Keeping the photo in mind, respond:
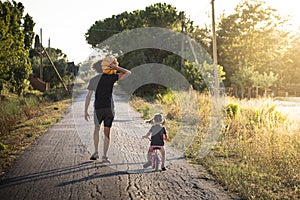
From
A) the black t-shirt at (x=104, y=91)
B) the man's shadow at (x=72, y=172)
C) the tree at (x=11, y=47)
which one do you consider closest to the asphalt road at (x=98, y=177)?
the man's shadow at (x=72, y=172)

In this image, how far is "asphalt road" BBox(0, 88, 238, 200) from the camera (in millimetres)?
4672

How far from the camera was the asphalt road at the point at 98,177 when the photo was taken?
184 inches

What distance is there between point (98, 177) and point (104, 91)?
161 cm

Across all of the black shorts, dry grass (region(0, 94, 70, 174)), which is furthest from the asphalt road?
the black shorts

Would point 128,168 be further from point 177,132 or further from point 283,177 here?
point 177,132

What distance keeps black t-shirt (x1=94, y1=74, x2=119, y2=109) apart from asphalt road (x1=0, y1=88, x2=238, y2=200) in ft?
3.68

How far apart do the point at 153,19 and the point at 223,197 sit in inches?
1090

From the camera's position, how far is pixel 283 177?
574cm

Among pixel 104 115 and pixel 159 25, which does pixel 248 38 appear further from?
pixel 104 115

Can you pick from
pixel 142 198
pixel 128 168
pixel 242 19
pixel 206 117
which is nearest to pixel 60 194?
pixel 142 198

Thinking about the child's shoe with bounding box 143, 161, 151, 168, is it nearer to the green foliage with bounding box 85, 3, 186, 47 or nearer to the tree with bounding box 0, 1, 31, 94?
the tree with bounding box 0, 1, 31, 94

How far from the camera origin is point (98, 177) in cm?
544

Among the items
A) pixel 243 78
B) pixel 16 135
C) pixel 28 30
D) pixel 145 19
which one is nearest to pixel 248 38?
pixel 243 78

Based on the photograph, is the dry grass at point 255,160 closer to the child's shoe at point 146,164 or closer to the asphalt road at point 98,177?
the asphalt road at point 98,177
